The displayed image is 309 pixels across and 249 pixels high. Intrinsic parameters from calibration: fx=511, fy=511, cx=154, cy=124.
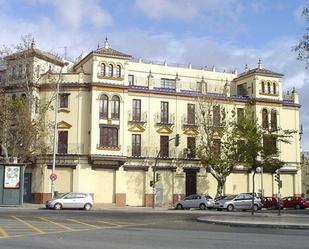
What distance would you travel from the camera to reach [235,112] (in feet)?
196

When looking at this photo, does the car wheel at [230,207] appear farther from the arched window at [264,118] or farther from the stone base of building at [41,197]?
the stone base of building at [41,197]

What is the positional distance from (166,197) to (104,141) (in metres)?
9.69

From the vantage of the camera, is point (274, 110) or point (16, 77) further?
point (274, 110)

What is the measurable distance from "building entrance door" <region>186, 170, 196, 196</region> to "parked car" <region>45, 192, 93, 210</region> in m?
17.3

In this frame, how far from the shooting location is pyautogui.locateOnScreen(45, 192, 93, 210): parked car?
41.8 metres

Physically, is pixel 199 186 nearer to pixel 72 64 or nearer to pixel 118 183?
pixel 118 183

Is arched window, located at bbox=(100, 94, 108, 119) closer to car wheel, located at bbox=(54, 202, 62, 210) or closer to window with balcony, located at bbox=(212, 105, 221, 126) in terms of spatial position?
window with balcony, located at bbox=(212, 105, 221, 126)

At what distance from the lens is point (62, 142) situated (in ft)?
177

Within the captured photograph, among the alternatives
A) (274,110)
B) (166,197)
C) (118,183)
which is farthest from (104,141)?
(274,110)

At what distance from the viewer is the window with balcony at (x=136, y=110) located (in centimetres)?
5675

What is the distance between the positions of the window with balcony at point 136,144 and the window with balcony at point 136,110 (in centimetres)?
187

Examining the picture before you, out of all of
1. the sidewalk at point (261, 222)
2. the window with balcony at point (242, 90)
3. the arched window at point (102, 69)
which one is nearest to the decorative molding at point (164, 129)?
the arched window at point (102, 69)

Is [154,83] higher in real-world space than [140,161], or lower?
higher

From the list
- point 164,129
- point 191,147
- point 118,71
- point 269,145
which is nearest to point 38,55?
point 118,71
